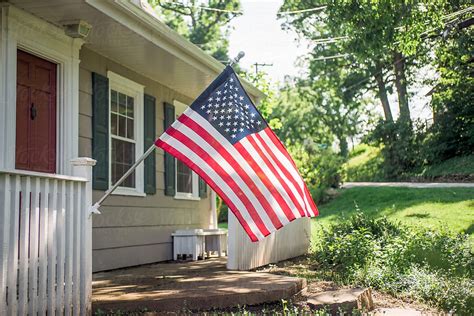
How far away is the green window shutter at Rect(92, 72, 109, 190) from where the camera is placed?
24.2 ft

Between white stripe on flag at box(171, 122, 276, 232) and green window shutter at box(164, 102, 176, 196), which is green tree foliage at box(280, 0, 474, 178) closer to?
green window shutter at box(164, 102, 176, 196)

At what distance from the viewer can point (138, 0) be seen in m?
8.42

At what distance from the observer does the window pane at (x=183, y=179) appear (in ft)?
33.3

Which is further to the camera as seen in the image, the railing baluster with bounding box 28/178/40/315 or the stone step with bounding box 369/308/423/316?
the stone step with bounding box 369/308/423/316

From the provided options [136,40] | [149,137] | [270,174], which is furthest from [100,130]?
[270,174]

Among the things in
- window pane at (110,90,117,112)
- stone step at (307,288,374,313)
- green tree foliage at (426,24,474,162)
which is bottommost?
stone step at (307,288,374,313)

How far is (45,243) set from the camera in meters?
4.07

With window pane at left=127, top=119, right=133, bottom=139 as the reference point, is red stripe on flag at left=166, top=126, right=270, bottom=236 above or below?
below

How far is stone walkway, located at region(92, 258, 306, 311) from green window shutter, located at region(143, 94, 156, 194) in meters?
1.80

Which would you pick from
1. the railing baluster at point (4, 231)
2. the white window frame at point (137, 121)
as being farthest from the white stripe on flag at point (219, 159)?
the white window frame at point (137, 121)

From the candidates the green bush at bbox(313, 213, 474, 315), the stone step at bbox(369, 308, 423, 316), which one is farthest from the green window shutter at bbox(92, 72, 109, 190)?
the stone step at bbox(369, 308, 423, 316)

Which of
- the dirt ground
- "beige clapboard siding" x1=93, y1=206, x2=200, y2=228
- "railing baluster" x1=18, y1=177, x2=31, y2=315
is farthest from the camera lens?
"beige clapboard siding" x1=93, y1=206, x2=200, y2=228

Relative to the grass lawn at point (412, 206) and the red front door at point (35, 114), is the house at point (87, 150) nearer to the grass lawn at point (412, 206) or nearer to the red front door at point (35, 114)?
the red front door at point (35, 114)

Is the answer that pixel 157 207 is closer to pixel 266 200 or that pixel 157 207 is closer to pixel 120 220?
pixel 120 220
